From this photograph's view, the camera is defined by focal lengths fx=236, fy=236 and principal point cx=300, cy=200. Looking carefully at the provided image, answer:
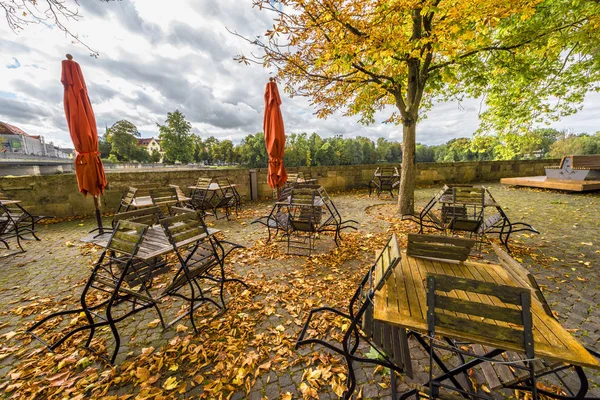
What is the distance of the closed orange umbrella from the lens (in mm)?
4098

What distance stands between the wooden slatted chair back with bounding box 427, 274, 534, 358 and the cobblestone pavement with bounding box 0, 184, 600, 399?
0.92 meters

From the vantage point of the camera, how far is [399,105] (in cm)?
644

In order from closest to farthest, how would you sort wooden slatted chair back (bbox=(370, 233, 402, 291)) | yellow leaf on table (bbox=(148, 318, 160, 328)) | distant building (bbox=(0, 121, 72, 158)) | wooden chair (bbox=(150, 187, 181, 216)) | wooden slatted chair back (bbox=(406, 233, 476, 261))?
wooden slatted chair back (bbox=(370, 233, 402, 291)) → wooden slatted chair back (bbox=(406, 233, 476, 261)) → yellow leaf on table (bbox=(148, 318, 160, 328)) → wooden chair (bbox=(150, 187, 181, 216)) → distant building (bbox=(0, 121, 72, 158))

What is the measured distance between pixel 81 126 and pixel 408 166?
23.8 feet

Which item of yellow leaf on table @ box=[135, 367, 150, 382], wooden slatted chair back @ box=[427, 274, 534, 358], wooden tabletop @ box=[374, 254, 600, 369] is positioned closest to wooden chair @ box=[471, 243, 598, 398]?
wooden tabletop @ box=[374, 254, 600, 369]

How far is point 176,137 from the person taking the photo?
54.2 meters

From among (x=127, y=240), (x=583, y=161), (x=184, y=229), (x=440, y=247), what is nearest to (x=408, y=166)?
(x=440, y=247)

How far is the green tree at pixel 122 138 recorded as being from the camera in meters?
57.7

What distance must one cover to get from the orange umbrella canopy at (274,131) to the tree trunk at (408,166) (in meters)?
3.38

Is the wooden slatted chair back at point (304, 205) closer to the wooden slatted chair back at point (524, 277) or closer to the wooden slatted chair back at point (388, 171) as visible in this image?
the wooden slatted chair back at point (524, 277)

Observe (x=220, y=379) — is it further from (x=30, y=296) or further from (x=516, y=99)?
(x=516, y=99)

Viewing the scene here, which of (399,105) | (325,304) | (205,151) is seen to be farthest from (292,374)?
(205,151)

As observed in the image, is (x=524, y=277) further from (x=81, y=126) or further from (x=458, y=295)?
(x=81, y=126)

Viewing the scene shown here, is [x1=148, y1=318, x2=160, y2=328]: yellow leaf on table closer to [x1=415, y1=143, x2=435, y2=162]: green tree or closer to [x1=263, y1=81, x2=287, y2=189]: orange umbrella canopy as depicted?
[x1=263, y1=81, x2=287, y2=189]: orange umbrella canopy
